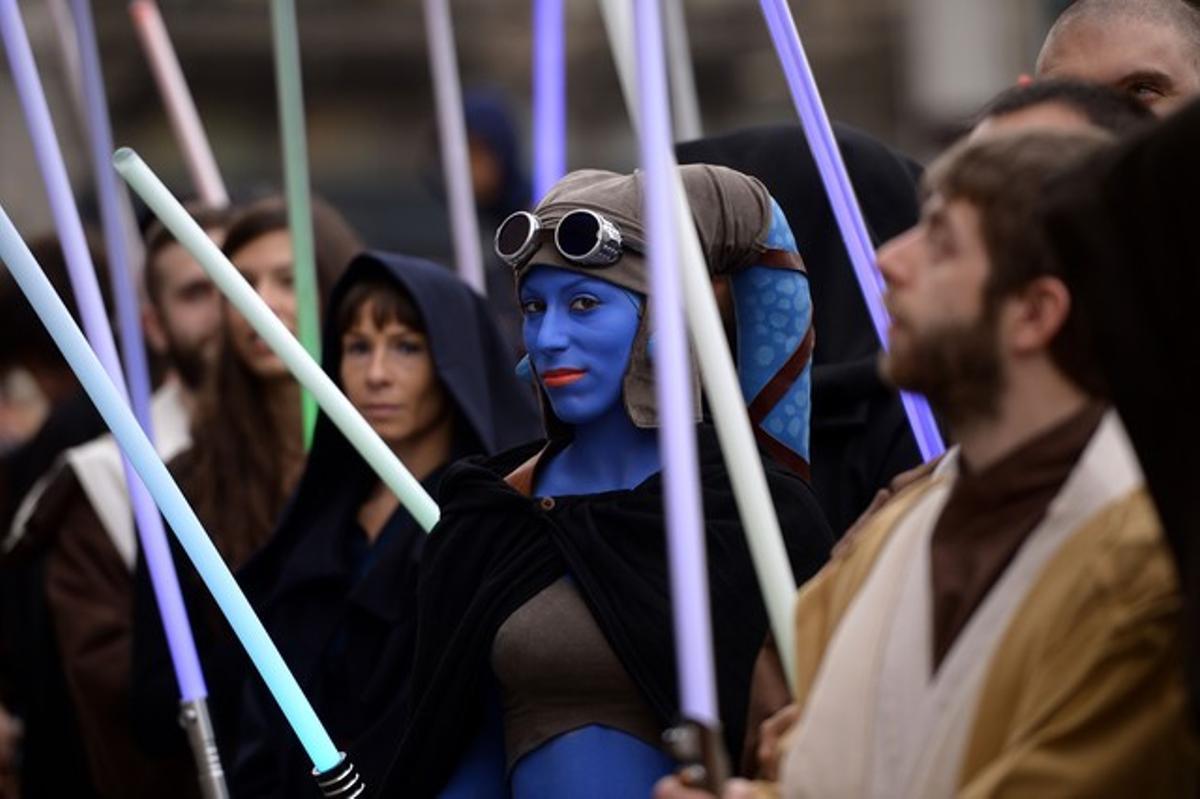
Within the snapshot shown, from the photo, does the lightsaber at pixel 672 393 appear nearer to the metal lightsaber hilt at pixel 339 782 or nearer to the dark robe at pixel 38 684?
the metal lightsaber hilt at pixel 339 782

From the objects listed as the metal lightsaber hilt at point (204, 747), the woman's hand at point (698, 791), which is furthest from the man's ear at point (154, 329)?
the woman's hand at point (698, 791)

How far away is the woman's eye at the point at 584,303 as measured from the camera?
4.39 metres

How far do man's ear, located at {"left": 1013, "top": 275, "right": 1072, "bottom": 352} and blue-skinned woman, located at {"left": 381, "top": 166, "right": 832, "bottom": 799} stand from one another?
3.57ft

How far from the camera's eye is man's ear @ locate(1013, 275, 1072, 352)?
3211mm

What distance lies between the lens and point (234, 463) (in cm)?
649

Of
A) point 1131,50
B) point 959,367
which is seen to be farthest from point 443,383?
point 959,367

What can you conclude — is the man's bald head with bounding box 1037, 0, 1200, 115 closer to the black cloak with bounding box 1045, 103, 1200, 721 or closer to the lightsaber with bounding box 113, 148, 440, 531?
the lightsaber with bounding box 113, 148, 440, 531

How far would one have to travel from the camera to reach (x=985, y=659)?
3221 mm

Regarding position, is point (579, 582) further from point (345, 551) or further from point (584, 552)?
point (345, 551)

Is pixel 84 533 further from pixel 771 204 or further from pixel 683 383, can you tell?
pixel 683 383

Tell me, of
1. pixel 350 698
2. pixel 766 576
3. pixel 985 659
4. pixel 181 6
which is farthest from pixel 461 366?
pixel 181 6

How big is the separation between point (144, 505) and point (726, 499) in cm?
119

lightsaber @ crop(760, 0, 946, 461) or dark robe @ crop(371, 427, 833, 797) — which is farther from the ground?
lightsaber @ crop(760, 0, 946, 461)

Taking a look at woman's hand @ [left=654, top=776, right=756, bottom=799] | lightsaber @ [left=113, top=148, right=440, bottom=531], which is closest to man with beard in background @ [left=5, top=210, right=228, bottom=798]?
lightsaber @ [left=113, top=148, right=440, bottom=531]
